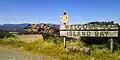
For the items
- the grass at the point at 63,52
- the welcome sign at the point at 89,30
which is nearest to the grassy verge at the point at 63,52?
the grass at the point at 63,52

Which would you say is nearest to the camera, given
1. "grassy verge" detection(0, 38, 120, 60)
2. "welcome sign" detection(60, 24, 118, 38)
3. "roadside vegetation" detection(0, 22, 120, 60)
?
"grassy verge" detection(0, 38, 120, 60)

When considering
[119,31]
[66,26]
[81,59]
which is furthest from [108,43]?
[81,59]

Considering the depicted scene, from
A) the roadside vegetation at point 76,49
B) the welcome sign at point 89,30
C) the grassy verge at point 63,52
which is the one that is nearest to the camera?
the grassy verge at point 63,52

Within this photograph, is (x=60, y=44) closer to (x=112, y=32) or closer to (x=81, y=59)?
(x=112, y=32)

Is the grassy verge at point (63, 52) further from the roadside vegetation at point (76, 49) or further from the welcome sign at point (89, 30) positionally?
the welcome sign at point (89, 30)

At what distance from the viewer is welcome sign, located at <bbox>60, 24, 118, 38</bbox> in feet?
53.0

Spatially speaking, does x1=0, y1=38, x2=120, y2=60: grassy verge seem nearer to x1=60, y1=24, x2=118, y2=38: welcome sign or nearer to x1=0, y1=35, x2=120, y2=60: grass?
x1=0, y1=35, x2=120, y2=60: grass

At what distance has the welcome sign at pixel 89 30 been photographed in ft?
53.0

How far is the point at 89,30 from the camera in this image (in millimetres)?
16688

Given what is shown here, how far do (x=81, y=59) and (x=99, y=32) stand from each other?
124 inches

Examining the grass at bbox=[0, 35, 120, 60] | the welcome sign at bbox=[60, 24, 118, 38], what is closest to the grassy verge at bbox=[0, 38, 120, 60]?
the grass at bbox=[0, 35, 120, 60]

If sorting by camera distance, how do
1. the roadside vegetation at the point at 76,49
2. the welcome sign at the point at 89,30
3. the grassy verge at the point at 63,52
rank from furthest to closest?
the welcome sign at the point at 89,30, the roadside vegetation at the point at 76,49, the grassy verge at the point at 63,52

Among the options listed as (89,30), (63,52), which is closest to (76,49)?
(63,52)

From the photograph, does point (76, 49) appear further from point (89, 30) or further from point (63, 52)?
point (89, 30)
